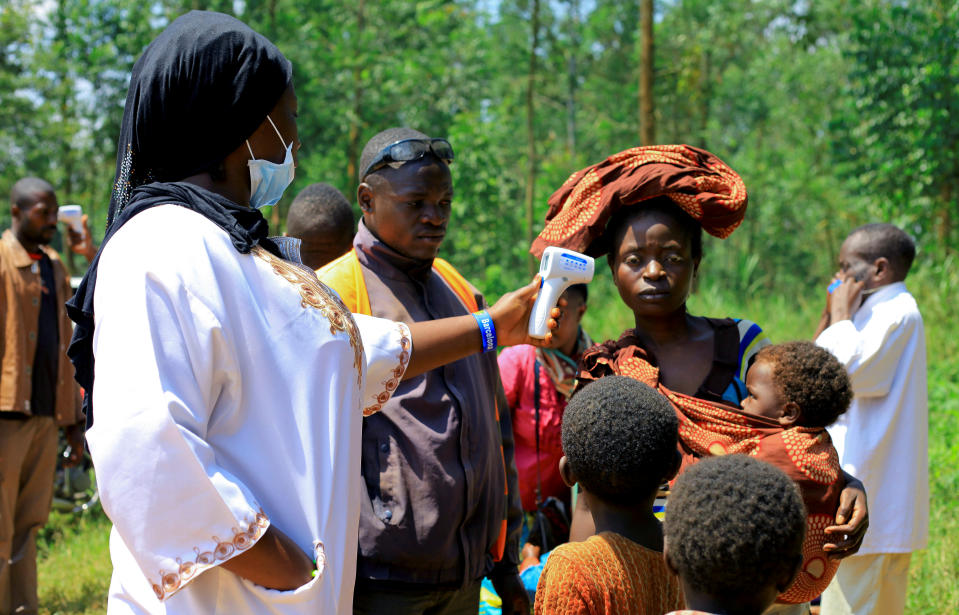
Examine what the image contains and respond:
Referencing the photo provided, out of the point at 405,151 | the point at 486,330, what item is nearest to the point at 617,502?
the point at 486,330

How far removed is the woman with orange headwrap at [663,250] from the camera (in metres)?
2.56

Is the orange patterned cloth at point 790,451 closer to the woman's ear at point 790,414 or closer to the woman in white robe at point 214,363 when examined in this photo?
the woman's ear at point 790,414

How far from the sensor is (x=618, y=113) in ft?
77.7

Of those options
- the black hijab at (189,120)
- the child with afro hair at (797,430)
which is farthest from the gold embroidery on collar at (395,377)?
the child with afro hair at (797,430)

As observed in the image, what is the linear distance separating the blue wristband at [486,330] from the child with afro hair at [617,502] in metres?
0.48

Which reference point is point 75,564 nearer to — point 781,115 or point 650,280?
point 650,280

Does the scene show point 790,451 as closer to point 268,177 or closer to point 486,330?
point 486,330

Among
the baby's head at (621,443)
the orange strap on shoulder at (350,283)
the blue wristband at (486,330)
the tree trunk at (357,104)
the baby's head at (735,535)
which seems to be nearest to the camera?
the baby's head at (735,535)

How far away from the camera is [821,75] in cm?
2256

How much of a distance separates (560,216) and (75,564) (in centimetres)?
507

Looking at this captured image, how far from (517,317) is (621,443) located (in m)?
0.75

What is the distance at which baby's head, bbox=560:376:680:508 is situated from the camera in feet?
6.42

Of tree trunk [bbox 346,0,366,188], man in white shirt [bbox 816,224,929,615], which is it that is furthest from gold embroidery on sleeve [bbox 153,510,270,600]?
tree trunk [bbox 346,0,366,188]

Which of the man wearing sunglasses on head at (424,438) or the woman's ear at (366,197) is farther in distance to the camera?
the woman's ear at (366,197)
